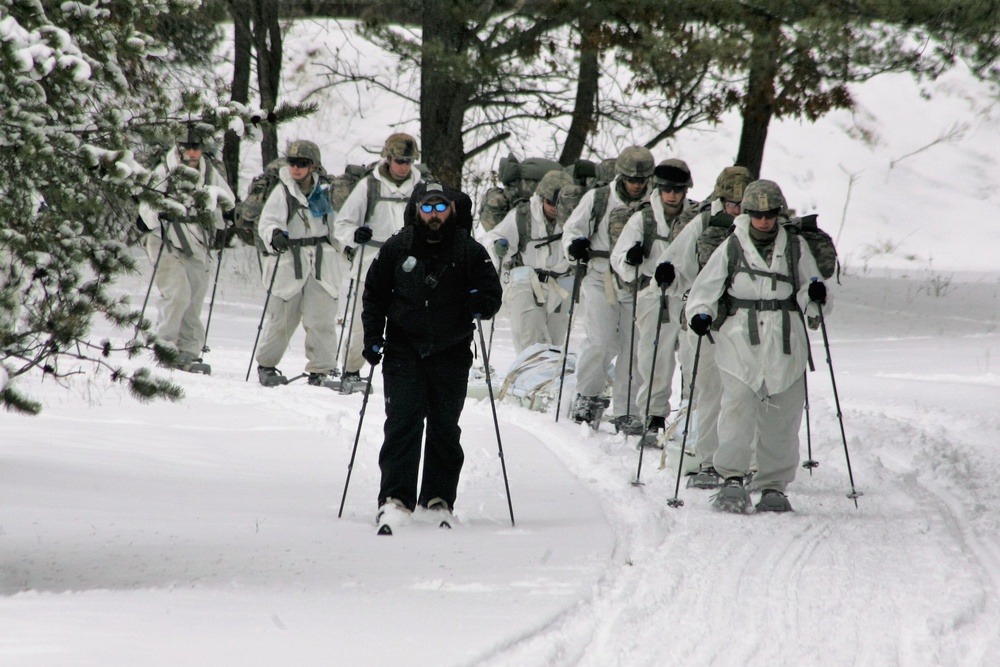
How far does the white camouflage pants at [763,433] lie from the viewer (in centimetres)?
830

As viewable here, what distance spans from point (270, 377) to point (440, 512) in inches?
233

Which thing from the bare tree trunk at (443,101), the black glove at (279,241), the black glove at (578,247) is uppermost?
the bare tree trunk at (443,101)

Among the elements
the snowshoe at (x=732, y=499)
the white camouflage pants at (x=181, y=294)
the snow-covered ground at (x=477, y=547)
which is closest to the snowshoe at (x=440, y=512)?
the snow-covered ground at (x=477, y=547)

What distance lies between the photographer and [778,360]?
8.19m

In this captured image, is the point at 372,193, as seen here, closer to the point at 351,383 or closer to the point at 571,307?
the point at 351,383

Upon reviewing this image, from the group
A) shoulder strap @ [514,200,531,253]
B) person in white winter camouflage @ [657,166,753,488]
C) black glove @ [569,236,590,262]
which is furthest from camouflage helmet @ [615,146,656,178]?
shoulder strap @ [514,200,531,253]

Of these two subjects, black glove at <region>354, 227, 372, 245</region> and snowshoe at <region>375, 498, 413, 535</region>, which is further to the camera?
black glove at <region>354, 227, 372, 245</region>

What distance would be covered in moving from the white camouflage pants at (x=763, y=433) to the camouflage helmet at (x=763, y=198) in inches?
44.0

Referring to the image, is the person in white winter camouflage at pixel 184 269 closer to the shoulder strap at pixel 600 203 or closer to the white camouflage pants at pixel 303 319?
the white camouflage pants at pixel 303 319

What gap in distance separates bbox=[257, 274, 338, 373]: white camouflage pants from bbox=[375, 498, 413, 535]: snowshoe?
5940mm

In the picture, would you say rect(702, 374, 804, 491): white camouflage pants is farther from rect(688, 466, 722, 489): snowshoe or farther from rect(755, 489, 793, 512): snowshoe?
rect(688, 466, 722, 489): snowshoe

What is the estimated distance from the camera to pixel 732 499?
812 cm

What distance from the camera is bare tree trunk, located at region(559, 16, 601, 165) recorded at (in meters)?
18.0

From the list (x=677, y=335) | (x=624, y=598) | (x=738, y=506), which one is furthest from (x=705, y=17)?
(x=624, y=598)
